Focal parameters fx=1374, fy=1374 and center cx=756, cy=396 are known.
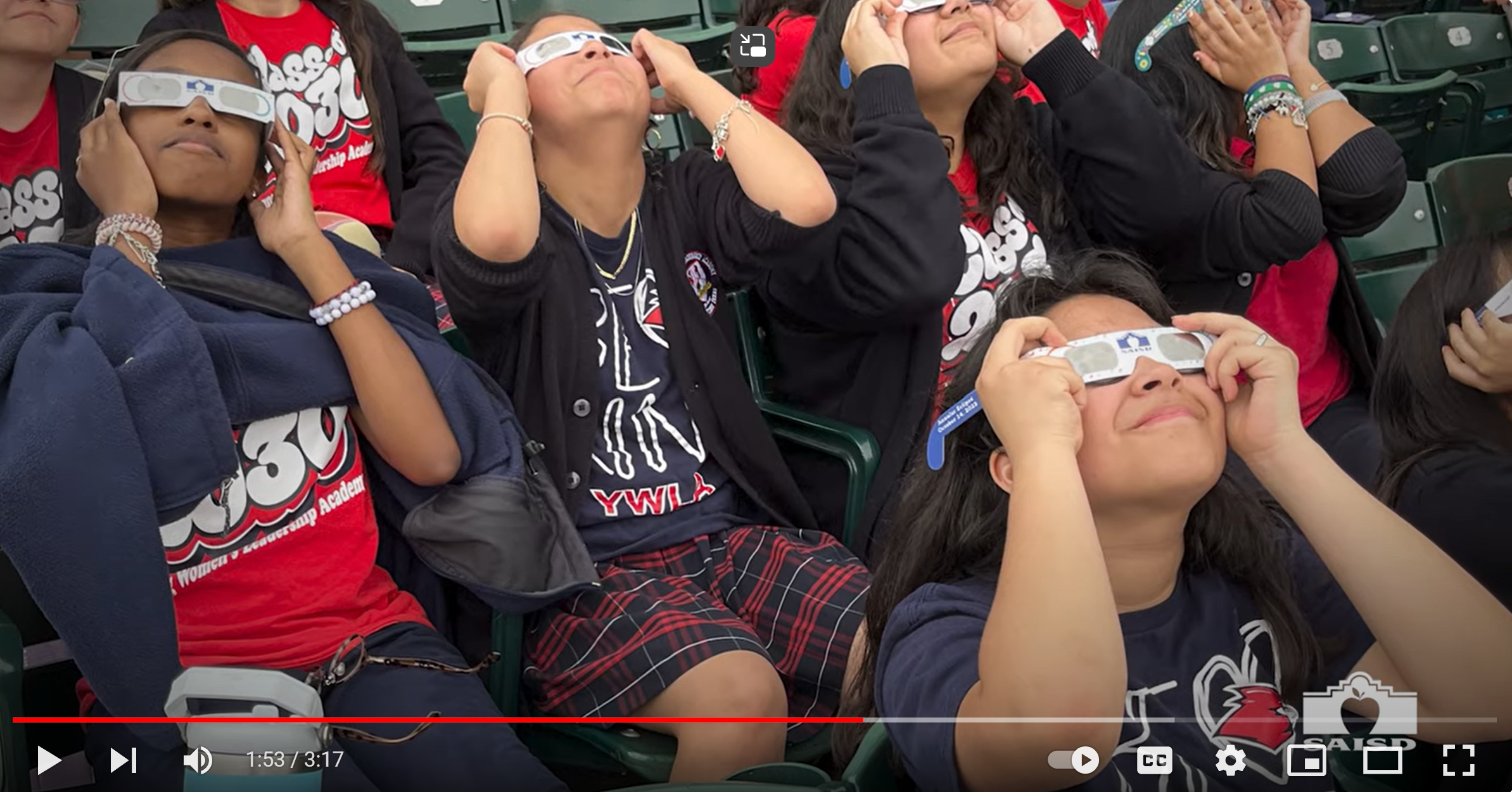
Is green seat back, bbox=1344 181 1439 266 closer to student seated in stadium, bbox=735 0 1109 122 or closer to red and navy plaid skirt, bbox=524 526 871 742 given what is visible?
student seated in stadium, bbox=735 0 1109 122

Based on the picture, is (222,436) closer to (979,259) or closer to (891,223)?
(891,223)

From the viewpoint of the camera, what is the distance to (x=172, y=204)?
44.4 inches

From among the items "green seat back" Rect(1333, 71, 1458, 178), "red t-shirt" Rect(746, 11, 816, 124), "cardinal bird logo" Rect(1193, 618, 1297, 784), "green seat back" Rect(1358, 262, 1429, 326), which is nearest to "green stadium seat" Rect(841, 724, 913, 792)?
"cardinal bird logo" Rect(1193, 618, 1297, 784)

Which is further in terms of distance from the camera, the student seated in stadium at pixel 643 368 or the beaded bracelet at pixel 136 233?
the student seated in stadium at pixel 643 368

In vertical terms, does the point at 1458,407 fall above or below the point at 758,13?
below

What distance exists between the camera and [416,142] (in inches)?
65.3

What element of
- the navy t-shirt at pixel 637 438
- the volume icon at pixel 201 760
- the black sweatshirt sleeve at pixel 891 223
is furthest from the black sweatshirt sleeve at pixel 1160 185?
the volume icon at pixel 201 760

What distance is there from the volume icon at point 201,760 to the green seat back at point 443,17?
1029 millimetres

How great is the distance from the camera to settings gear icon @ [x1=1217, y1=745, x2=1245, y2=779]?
941 millimetres

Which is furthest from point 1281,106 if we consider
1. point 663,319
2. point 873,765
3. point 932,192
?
point 873,765

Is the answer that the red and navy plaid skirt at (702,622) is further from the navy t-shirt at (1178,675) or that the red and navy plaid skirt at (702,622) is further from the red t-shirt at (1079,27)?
the red t-shirt at (1079,27)

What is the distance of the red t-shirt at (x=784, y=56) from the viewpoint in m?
1.78
